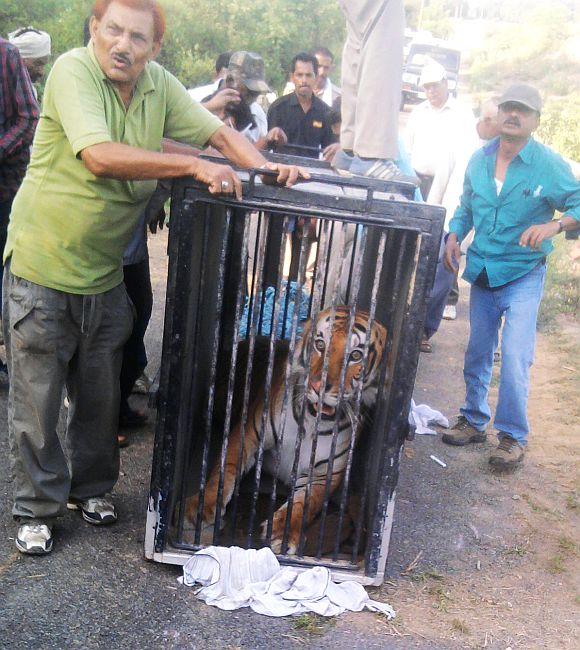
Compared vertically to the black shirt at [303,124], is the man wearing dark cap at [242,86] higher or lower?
higher

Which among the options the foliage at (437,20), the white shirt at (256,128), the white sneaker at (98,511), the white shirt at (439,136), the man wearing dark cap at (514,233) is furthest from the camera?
the foliage at (437,20)

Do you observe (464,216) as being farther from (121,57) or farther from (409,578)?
(121,57)

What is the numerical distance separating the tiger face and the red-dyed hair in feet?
4.21

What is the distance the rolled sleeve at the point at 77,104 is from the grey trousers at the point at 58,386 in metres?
0.63

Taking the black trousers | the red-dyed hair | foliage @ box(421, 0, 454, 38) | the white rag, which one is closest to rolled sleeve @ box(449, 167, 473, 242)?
the black trousers

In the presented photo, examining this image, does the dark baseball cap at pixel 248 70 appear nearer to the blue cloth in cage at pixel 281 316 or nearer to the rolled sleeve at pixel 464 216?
the blue cloth in cage at pixel 281 316

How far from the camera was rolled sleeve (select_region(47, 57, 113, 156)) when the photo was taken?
2838mm

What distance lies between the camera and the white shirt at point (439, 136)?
754 cm

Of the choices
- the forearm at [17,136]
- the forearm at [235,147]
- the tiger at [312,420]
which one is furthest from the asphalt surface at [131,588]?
the forearm at [235,147]

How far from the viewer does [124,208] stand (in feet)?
10.3

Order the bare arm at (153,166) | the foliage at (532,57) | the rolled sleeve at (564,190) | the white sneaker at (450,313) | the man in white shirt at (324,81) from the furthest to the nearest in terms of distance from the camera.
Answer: the foliage at (532,57)
the man in white shirt at (324,81)
the white sneaker at (450,313)
the rolled sleeve at (564,190)
the bare arm at (153,166)

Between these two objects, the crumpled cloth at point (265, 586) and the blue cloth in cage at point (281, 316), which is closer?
the crumpled cloth at point (265, 586)

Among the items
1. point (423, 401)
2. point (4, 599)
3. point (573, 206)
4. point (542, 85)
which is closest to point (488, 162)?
point (573, 206)

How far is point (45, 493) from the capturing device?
10.9ft
